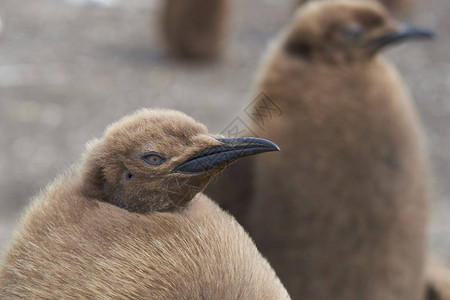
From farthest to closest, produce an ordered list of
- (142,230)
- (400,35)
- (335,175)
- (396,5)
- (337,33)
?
(396,5) < (400,35) < (337,33) < (335,175) < (142,230)

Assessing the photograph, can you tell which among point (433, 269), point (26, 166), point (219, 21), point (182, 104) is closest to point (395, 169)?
point (433, 269)

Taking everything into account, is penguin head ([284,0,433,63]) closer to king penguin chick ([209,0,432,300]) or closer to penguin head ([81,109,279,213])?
king penguin chick ([209,0,432,300])

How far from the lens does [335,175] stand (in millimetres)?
3252

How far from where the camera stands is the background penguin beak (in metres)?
3.54

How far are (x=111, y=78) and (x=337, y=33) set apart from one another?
21.6ft

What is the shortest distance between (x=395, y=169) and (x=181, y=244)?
211 centimetres

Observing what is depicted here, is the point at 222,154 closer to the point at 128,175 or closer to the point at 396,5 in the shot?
the point at 128,175

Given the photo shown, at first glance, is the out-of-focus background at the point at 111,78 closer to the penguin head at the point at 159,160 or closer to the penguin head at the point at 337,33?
the penguin head at the point at 337,33

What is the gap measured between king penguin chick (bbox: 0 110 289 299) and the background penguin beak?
2.22 metres

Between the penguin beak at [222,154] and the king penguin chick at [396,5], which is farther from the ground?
the king penguin chick at [396,5]

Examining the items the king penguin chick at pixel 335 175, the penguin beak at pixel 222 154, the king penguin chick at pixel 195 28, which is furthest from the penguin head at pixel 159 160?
the king penguin chick at pixel 195 28

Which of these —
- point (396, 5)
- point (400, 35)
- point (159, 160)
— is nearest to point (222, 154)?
point (159, 160)

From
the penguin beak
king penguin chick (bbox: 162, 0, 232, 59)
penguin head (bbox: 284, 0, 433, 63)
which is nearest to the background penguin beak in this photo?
penguin head (bbox: 284, 0, 433, 63)

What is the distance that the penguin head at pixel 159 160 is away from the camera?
1.47 m
